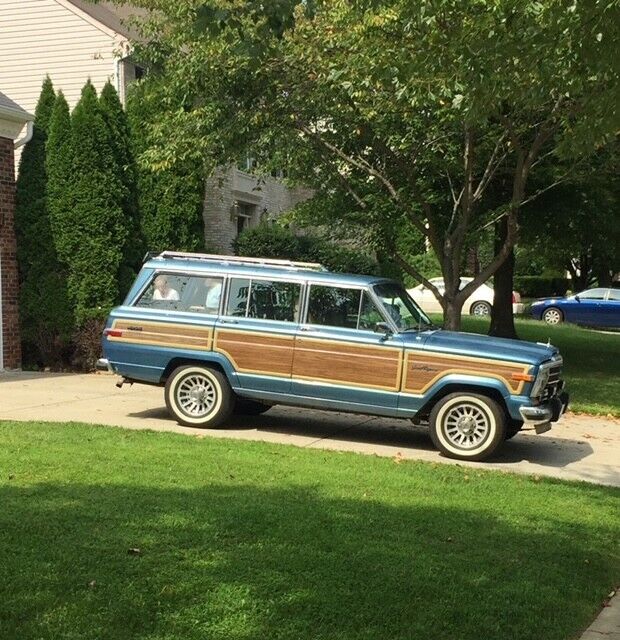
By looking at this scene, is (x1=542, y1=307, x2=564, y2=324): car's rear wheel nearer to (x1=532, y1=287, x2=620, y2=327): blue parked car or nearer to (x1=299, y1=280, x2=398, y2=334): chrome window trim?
(x1=532, y1=287, x2=620, y2=327): blue parked car

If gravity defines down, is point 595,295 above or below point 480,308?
above

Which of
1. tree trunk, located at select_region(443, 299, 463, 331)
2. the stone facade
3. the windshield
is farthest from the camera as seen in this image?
the stone facade

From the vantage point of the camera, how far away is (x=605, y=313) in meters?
29.8

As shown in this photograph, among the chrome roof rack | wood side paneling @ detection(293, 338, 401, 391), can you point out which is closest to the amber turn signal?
wood side paneling @ detection(293, 338, 401, 391)

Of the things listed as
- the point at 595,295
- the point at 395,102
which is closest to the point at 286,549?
the point at 395,102

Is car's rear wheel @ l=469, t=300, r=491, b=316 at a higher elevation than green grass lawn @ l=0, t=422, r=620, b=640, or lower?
higher

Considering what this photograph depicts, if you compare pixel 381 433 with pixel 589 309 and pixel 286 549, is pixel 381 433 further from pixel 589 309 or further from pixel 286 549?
pixel 589 309

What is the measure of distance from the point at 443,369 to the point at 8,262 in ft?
30.0

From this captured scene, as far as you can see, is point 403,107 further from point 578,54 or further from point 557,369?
point 578,54

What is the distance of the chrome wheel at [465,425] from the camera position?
8406 millimetres

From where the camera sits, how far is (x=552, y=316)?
3052cm

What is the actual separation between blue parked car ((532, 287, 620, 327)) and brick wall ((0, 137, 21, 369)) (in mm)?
20451

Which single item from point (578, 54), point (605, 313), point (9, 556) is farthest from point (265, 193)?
point (9, 556)

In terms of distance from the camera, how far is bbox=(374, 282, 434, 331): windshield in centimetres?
888
